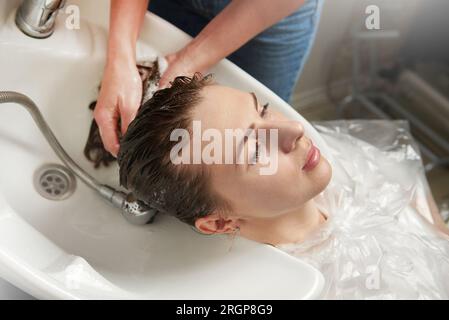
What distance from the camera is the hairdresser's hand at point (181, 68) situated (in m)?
0.99

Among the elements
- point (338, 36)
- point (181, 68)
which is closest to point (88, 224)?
point (181, 68)

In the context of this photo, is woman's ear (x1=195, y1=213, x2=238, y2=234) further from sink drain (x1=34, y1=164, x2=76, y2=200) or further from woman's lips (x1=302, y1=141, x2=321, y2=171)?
sink drain (x1=34, y1=164, x2=76, y2=200)

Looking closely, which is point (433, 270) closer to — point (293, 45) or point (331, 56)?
point (293, 45)

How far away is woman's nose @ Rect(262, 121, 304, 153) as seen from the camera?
33.4 inches

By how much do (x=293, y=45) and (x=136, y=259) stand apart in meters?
0.56

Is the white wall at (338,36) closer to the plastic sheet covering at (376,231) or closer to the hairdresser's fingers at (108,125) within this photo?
the plastic sheet covering at (376,231)

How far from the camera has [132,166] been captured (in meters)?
0.88

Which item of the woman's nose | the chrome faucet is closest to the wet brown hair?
the woman's nose

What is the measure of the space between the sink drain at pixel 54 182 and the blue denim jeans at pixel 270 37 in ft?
1.41

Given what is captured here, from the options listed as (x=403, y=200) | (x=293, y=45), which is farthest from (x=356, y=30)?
(x=403, y=200)

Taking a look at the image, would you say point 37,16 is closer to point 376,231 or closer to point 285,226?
point 285,226

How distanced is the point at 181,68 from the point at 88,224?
35 centimetres

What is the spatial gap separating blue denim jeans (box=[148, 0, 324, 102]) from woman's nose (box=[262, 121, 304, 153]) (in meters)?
0.32

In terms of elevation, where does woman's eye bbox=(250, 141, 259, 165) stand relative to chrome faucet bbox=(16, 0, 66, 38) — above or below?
below
